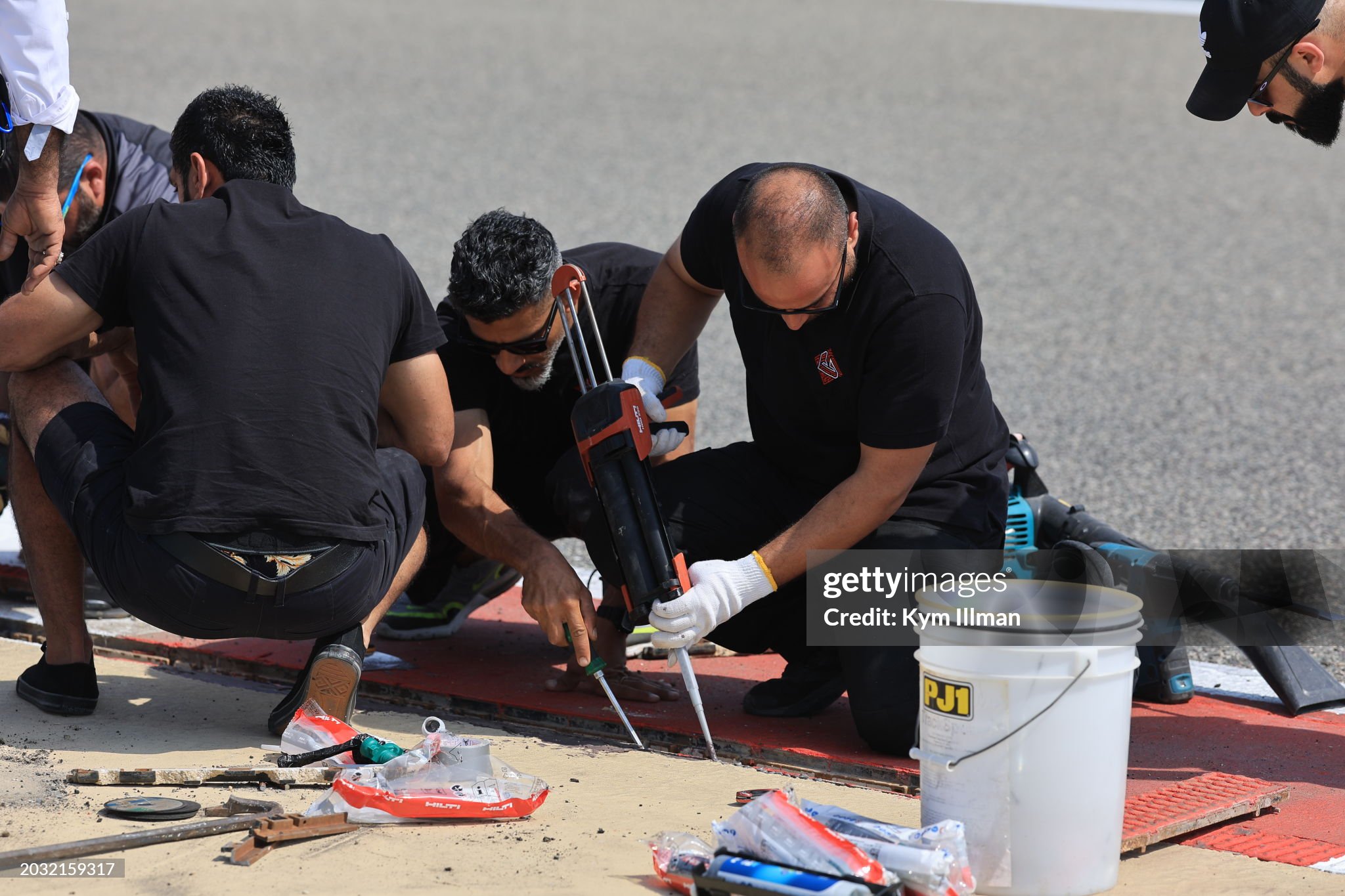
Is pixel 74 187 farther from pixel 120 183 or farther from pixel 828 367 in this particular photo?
pixel 828 367

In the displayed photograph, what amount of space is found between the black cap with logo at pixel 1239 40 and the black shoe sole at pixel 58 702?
2937 millimetres

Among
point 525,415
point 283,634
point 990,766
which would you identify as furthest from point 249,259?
point 990,766

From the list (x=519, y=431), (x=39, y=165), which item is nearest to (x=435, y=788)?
(x=519, y=431)

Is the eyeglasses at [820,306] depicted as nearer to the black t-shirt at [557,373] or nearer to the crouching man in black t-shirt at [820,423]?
the crouching man in black t-shirt at [820,423]

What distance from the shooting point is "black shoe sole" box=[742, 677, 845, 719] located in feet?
11.9

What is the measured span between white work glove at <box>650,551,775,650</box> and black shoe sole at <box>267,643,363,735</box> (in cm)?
69

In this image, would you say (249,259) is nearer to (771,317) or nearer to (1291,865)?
(771,317)

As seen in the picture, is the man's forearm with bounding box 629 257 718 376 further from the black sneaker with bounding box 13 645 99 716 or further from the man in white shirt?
the black sneaker with bounding box 13 645 99 716

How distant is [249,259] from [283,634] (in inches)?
32.5

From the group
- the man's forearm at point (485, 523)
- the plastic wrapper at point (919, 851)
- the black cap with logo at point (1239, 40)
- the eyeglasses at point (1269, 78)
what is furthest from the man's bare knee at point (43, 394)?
the eyeglasses at point (1269, 78)

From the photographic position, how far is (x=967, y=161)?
42.9ft

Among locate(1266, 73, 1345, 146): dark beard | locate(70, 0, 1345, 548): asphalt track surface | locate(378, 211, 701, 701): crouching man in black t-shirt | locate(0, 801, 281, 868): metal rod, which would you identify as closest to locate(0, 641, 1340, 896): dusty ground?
locate(0, 801, 281, 868): metal rod

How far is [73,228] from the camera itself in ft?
13.9

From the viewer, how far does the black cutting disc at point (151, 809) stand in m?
2.79
